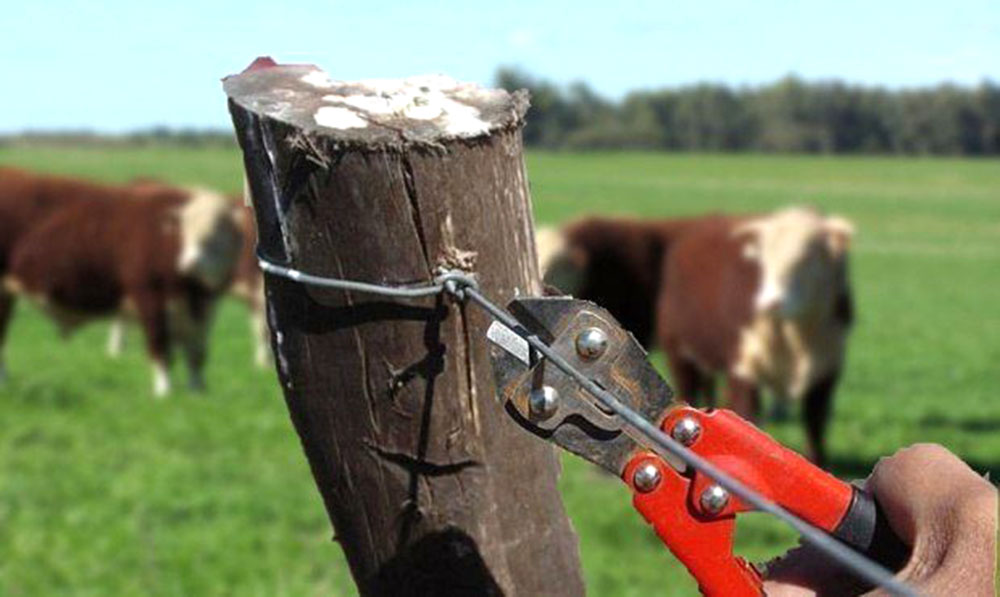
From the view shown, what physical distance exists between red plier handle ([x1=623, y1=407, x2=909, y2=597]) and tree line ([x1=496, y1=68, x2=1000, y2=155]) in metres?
65.2

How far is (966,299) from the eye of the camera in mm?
27969

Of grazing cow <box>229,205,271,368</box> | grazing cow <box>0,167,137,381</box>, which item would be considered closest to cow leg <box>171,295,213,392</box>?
grazing cow <box>229,205,271,368</box>

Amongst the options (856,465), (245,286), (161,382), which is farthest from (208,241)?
(856,465)

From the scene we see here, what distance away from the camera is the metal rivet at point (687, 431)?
1.57 metres

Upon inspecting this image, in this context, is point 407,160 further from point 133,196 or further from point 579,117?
point 579,117

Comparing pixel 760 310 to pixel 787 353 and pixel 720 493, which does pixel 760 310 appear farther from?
pixel 720 493

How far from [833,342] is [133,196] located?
23.0 ft

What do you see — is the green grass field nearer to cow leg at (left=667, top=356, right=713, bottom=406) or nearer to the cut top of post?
cow leg at (left=667, top=356, right=713, bottom=406)

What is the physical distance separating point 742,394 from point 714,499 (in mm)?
8790

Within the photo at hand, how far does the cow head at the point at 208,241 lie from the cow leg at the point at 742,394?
213 inches

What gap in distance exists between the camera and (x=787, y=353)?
10.1 m

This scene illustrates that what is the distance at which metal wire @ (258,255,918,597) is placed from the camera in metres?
1.41

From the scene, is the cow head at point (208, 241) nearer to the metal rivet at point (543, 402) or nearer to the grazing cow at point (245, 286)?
the grazing cow at point (245, 286)

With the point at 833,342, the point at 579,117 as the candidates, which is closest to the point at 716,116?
the point at 579,117
